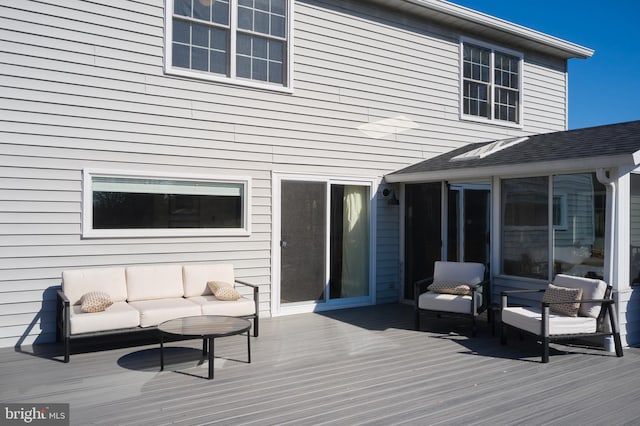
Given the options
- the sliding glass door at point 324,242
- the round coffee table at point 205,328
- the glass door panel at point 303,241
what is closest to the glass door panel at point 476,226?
the sliding glass door at point 324,242

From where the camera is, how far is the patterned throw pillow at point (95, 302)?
5277 millimetres

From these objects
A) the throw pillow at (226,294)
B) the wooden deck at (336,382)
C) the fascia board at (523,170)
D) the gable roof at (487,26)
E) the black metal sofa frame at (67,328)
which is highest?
the gable roof at (487,26)

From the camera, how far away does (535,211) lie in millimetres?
6801

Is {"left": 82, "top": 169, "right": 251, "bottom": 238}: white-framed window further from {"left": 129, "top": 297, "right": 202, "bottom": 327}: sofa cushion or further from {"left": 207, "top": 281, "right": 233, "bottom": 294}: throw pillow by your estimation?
{"left": 129, "top": 297, "right": 202, "bottom": 327}: sofa cushion

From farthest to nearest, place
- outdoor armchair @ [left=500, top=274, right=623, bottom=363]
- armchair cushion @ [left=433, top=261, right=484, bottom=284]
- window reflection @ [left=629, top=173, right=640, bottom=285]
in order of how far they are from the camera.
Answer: armchair cushion @ [left=433, top=261, right=484, bottom=284], window reflection @ [left=629, top=173, right=640, bottom=285], outdoor armchair @ [left=500, top=274, right=623, bottom=363]

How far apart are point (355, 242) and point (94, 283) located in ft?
13.5

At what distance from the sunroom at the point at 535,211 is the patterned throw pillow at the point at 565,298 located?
51 centimetres

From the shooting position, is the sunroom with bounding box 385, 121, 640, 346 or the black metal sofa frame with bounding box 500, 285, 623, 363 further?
the sunroom with bounding box 385, 121, 640, 346

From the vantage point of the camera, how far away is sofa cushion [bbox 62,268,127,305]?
566cm

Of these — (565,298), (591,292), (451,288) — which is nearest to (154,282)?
(451,288)

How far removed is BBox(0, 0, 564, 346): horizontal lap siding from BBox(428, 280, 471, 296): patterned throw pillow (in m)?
1.73

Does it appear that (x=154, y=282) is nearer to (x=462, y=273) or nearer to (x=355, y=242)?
(x=355, y=242)

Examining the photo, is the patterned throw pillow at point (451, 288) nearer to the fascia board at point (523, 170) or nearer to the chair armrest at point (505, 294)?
the chair armrest at point (505, 294)

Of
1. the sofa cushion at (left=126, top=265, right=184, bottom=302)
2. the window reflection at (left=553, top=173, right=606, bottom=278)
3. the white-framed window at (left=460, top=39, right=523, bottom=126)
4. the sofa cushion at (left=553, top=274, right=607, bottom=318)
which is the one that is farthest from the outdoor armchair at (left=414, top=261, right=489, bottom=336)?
the white-framed window at (left=460, top=39, right=523, bottom=126)
